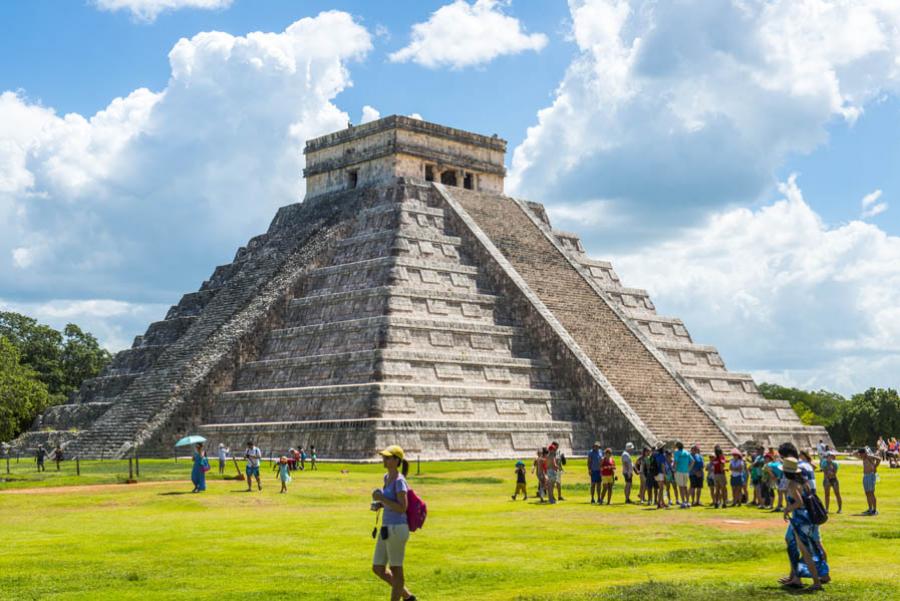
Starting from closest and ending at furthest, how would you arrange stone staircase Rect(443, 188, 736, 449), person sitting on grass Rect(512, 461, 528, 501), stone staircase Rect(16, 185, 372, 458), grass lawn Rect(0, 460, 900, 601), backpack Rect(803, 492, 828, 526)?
backpack Rect(803, 492, 828, 526) → grass lawn Rect(0, 460, 900, 601) → person sitting on grass Rect(512, 461, 528, 501) → stone staircase Rect(443, 188, 736, 449) → stone staircase Rect(16, 185, 372, 458)

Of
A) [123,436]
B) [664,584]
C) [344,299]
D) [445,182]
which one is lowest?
[664,584]

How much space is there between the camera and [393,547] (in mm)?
11141

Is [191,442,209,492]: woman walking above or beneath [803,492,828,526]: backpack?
above

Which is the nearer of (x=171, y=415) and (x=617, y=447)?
(x=617, y=447)

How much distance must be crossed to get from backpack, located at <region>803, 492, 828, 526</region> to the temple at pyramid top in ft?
123

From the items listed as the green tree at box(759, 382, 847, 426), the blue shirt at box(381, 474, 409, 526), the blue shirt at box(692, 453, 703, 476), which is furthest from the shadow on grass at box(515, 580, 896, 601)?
the green tree at box(759, 382, 847, 426)

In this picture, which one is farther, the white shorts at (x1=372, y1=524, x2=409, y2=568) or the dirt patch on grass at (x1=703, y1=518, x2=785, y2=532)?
the dirt patch on grass at (x1=703, y1=518, x2=785, y2=532)

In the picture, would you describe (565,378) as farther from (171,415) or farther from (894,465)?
(171,415)

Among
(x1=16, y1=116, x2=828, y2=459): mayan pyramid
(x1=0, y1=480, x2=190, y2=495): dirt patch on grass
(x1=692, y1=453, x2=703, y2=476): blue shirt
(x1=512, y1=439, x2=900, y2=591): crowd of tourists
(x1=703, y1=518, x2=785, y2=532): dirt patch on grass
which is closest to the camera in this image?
(x1=703, y1=518, x2=785, y2=532): dirt patch on grass

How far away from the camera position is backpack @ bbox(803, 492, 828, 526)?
12.3 m

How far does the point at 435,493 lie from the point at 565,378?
1520 centimetres

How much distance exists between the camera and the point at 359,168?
50688 millimetres

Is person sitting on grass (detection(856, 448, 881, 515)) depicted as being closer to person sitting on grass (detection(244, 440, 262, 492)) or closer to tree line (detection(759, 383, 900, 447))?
person sitting on grass (detection(244, 440, 262, 492))

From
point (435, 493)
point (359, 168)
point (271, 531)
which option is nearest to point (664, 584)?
point (271, 531)
